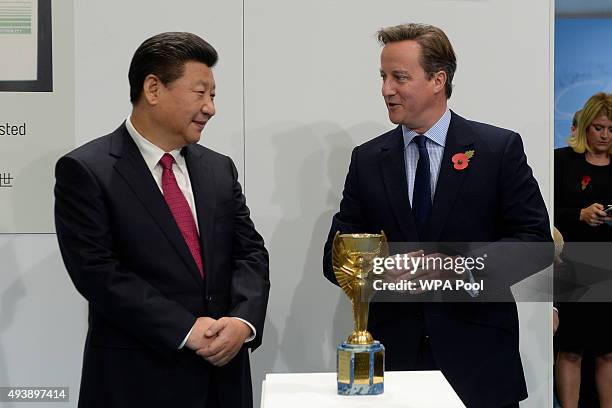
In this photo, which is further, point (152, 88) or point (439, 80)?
point (439, 80)

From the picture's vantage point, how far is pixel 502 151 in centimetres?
300

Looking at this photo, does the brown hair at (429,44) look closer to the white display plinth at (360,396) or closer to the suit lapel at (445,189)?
the suit lapel at (445,189)

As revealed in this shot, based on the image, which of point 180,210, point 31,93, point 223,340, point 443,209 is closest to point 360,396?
point 223,340

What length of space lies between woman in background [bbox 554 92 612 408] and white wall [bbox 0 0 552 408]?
2.28 ft

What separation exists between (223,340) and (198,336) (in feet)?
0.24

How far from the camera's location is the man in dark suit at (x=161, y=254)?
8.48 ft

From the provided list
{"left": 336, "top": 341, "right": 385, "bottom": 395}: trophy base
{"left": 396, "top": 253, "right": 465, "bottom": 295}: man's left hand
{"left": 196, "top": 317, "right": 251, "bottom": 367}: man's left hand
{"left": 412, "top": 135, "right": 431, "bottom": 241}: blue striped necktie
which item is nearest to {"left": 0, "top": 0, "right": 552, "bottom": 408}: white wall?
{"left": 412, "top": 135, "right": 431, "bottom": 241}: blue striped necktie

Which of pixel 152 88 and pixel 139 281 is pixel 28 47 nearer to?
pixel 152 88

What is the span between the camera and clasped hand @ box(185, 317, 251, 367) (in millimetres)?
2602

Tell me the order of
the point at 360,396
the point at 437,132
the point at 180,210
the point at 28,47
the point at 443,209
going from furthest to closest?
the point at 28,47 → the point at 437,132 → the point at 443,209 → the point at 180,210 → the point at 360,396

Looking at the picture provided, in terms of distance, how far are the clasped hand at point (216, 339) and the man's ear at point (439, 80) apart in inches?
40.9

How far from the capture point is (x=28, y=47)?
11.7 ft

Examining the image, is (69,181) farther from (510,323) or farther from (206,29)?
(510,323)

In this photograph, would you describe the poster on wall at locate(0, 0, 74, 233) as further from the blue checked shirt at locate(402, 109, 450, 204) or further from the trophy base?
the trophy base
